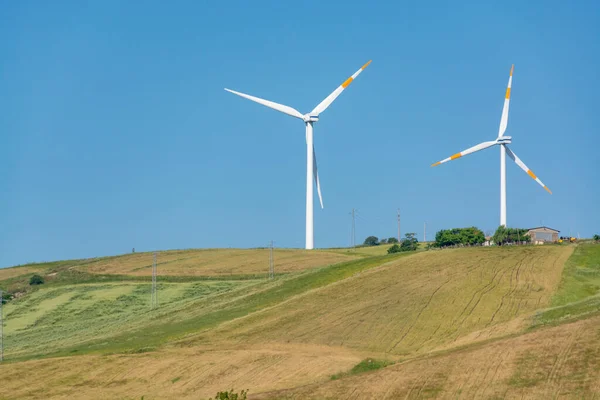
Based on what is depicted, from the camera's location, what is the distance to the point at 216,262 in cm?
11438

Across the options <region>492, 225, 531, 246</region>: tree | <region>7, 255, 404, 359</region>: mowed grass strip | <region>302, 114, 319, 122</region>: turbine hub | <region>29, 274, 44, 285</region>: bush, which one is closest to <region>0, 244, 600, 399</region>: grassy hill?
<region>7, 255, 404, 359</region>: mowed grass strip

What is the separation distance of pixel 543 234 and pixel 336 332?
6413cm

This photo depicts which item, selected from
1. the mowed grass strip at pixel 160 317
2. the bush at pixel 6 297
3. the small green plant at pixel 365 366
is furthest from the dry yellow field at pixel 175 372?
the bush at pixel 6 297

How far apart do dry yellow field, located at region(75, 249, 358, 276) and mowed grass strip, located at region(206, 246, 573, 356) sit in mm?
24312

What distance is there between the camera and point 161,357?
5662 cm

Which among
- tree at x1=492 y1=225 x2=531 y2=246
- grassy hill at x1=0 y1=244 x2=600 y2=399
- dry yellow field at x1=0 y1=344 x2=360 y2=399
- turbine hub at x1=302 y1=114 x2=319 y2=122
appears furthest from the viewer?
tree at x1=492 y1=225 x2=531 y2=246

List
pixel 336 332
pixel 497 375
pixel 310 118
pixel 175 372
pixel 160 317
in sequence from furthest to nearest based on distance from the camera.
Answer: pixel 310 118 < pixel 160 317 < pixel 336 332 < pixel 175 372 < pixel 497 375

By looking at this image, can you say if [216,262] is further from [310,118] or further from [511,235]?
[511,235]

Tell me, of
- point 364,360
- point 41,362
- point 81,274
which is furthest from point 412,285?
point 81,274

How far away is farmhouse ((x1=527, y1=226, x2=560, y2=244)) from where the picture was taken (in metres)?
116

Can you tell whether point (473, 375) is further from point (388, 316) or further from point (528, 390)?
point (388, 316)

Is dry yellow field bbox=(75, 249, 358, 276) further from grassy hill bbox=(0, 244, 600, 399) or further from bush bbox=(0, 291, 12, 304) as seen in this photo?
bush bbox=(0, 291, 12, 304)

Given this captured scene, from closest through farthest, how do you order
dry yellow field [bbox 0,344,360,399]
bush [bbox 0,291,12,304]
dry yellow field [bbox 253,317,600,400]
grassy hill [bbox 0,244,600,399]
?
dry yellow field [bbox 253,317,600,400], grassy hill [bbox 0,244,600,399], dry yellow field [bbox 0,344,360,399], bush [bbox 0,291,12,304]

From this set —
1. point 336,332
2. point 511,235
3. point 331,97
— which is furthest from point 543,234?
point 336,332
